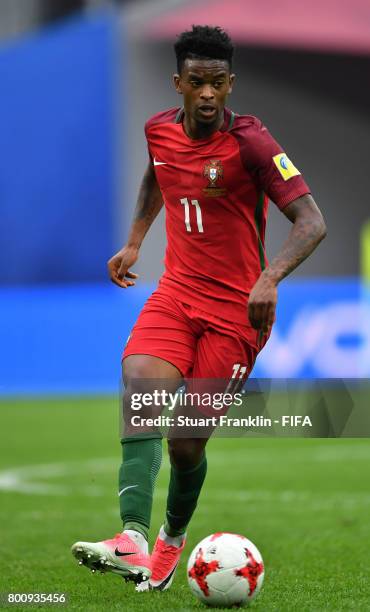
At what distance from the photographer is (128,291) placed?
1595 centimetres

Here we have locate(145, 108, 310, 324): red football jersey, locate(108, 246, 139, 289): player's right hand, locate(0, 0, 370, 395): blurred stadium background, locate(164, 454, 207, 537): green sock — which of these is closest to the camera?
locate(145, 108, 310, 324): red football jersey

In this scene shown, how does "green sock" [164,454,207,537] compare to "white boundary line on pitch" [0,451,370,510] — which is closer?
"green sock" [164,454,207,537]

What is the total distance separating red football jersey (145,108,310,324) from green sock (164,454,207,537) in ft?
2.43

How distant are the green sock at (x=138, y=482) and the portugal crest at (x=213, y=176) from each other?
1097mm

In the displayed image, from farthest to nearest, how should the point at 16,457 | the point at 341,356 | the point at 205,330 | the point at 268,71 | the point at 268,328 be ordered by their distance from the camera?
the point at 268,71
the point at 341,356
the point at 16,457
the point at 205,330
the point at 268,328

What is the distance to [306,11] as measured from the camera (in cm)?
2186

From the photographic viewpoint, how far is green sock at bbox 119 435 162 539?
516 cm

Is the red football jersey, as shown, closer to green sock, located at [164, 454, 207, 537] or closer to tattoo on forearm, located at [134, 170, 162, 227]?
tattoo on forearm, located at [134, 170, 162, 227]

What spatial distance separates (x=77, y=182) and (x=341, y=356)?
751 centimetres

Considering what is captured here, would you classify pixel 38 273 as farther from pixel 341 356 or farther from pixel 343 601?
pixel 343 601

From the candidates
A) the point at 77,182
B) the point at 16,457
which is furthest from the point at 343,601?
the point at 77,182

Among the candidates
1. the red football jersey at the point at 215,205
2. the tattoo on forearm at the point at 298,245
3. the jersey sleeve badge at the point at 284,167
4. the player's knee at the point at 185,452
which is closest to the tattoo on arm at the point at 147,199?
the red football jersey at the point at 215,205

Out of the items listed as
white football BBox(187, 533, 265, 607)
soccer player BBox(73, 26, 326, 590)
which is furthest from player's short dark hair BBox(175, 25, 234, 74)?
white football BBox(187, 533, 265, 607)

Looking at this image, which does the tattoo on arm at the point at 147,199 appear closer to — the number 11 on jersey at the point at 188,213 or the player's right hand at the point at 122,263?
the player's right hand at the point at 122,263
